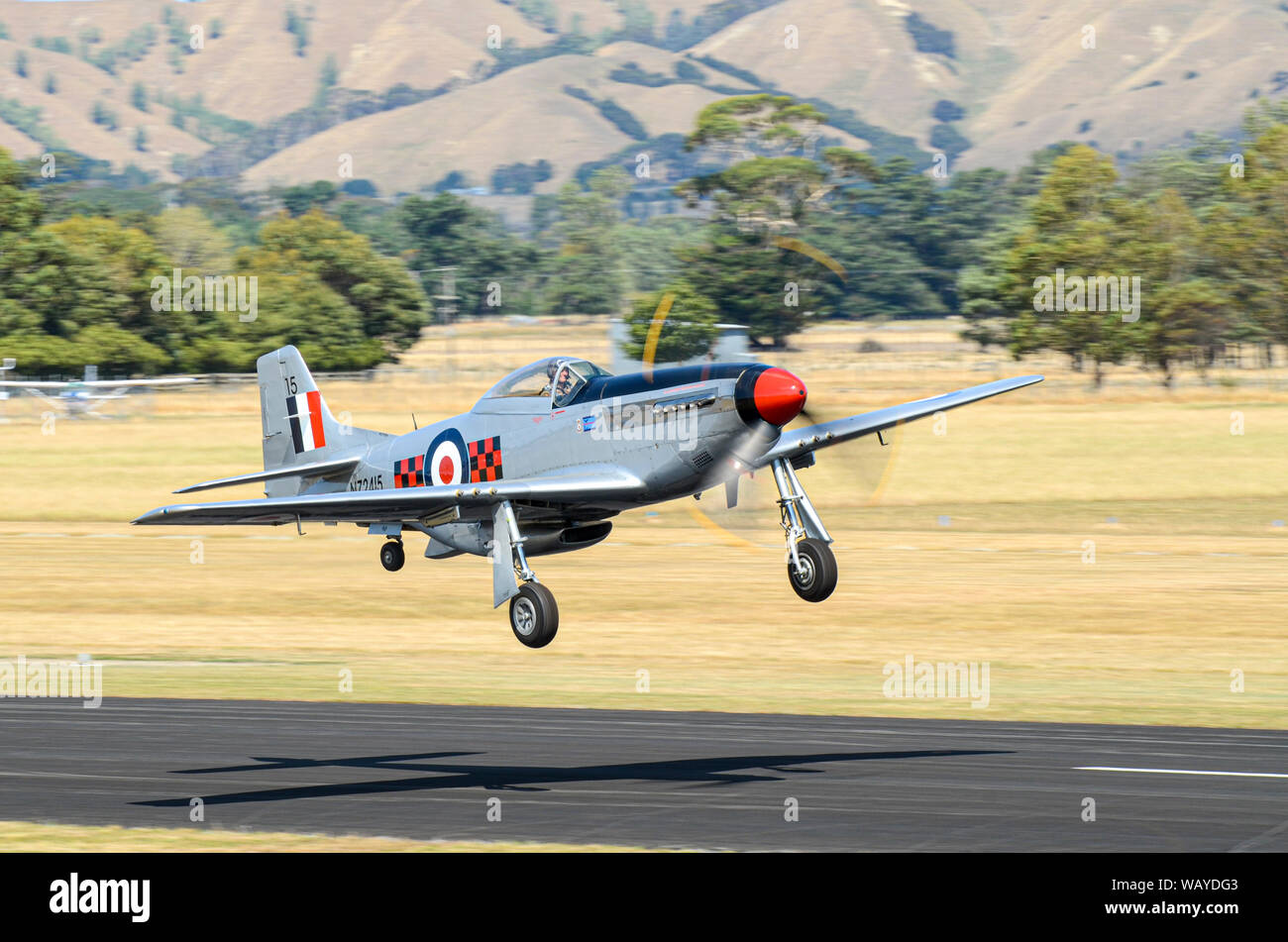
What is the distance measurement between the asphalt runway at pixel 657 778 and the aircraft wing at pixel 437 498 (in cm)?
272

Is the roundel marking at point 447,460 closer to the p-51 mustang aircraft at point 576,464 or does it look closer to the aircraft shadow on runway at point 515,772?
the p-51 mustang aircraft at point 576,464

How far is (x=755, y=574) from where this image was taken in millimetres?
40531

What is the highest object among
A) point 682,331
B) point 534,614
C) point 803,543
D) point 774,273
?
point 774,273

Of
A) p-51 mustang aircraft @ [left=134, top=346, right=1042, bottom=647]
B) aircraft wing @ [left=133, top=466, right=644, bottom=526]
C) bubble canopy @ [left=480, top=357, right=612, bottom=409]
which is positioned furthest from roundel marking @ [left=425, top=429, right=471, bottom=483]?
bubble canopy @ [left=480, top=357, right=612, bottom=409]

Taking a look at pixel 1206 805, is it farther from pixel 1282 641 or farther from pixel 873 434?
pixel 1282 641

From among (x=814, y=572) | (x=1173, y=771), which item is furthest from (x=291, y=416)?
(x=1173, y=771)

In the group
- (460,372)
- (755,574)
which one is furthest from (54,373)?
(755,574)

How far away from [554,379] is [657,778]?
20.9ft

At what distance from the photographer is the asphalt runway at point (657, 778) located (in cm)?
1422

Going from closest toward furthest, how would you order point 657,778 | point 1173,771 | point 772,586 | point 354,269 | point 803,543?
1. point 1173,771
2. point 657,778
3. point 803,543
4. point 772,586
5. point 354,269

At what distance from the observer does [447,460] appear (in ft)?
75.4

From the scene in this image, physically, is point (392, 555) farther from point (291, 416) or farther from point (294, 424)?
point (291, 416)

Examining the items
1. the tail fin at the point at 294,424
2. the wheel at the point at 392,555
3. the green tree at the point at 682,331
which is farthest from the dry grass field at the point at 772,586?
the tail fin at the point at 294,424

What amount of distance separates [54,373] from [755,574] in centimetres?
7284
